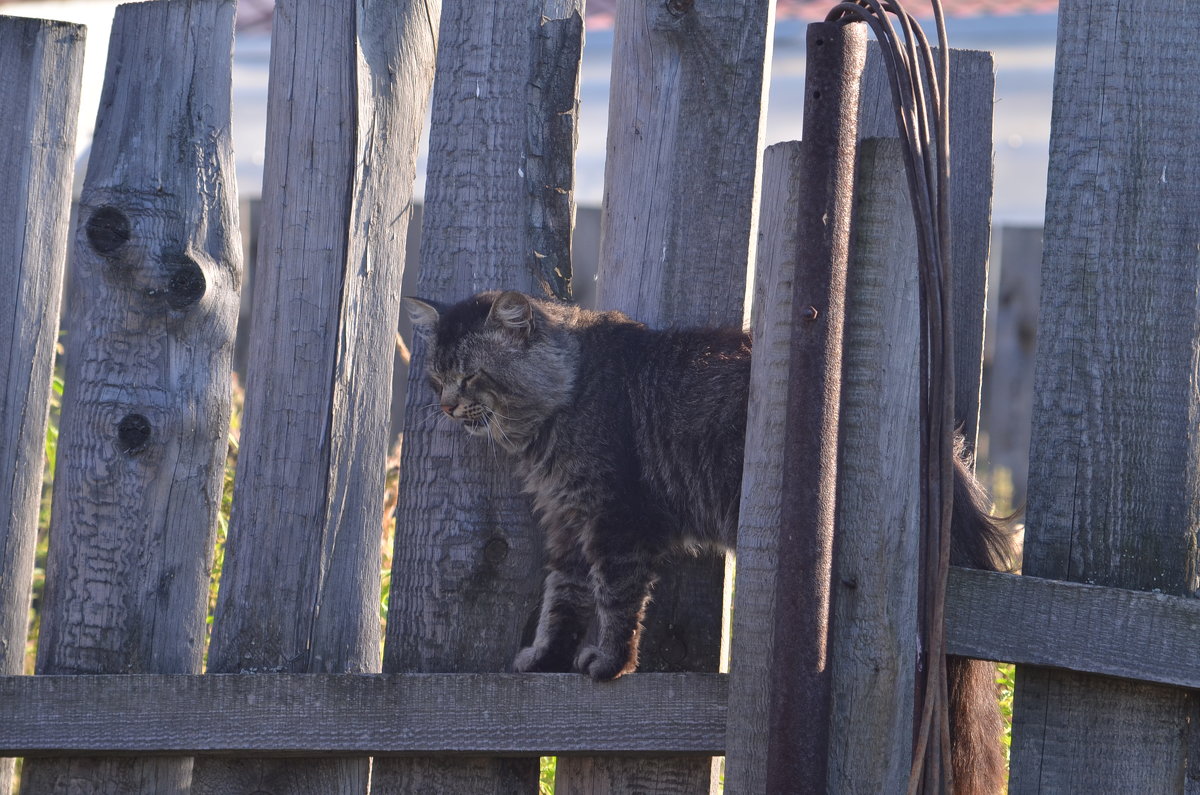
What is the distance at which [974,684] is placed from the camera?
218 centimetres

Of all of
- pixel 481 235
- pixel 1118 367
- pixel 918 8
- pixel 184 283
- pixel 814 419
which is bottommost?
pixel 814 419

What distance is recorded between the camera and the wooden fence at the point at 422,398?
1.94 m

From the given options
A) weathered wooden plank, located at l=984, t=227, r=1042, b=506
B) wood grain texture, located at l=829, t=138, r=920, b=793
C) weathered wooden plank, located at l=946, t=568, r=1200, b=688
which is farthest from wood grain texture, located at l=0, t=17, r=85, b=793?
weathered wooden plank, located at l=984, t=227, r=1042, b=506

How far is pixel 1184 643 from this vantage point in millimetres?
1855

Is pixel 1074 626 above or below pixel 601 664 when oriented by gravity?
above

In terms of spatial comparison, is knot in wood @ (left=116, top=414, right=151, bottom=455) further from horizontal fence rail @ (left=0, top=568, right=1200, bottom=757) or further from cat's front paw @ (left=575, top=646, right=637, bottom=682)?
cat's front paw @ (left=575, top=646, right=637, bottom=682)

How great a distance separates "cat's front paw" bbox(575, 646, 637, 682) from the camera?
2215 mm

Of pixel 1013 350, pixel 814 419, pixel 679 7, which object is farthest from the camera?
pixel 1013 350

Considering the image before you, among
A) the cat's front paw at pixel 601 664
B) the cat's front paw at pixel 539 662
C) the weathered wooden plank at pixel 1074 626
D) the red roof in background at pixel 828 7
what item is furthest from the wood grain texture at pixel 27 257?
the red roof in background at pixel 828 7

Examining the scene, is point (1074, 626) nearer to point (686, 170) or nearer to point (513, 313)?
point (686, 170)

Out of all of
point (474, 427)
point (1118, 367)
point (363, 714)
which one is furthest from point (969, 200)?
point (363, 714)

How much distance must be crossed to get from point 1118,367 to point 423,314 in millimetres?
1507

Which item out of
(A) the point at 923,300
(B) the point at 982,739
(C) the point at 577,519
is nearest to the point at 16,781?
(C) the point at 577,519

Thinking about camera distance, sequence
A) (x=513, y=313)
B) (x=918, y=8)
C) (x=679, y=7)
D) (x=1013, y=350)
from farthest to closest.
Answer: (x=918, y=8), (x=1013, y=350), (x=513, y=313), (x=679, y=7)
